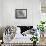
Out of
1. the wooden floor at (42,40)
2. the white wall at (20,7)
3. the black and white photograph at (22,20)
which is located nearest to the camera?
the wooden floor at (42,40)

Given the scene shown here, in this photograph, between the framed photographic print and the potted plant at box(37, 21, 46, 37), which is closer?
the potted plant at box(37, 21, 46, 37)

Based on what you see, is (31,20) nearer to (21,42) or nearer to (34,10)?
(34,10)

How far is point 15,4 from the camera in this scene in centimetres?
586

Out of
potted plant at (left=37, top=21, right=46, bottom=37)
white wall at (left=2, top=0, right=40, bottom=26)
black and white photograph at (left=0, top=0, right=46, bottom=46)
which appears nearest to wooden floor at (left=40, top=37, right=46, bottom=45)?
black and white photograph at (left=0, top=0, right=46, bottom=46)

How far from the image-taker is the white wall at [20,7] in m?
5.79

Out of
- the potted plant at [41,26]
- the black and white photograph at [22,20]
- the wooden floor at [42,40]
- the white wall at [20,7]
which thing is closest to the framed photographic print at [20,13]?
the black and white photograph at [22,20]

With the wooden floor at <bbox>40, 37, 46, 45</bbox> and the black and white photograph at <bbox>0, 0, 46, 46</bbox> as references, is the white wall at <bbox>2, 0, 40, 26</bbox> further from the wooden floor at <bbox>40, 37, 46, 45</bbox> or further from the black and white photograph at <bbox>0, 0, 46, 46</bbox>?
the wooden floor at <bbox>40, 37, 46, 45</bbox>

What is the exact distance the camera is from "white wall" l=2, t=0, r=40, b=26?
19.0ft

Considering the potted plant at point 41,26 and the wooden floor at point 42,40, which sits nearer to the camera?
the wooden floor at point 42,40

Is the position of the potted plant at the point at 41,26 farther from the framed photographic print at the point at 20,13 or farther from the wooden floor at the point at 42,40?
the framed photographic print at the point at 20,13

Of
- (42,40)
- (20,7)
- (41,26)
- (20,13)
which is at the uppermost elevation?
(20,7)

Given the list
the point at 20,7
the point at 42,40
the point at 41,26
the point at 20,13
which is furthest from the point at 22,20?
the point at 42,40

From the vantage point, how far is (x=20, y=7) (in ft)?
19.2

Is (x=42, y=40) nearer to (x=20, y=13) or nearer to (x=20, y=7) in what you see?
(x=20, y=13)
